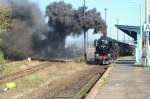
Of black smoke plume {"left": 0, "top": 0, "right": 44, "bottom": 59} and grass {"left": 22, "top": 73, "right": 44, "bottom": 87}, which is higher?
black smoke plume {"left": 0, "top": 0, "right": 44, "bottom": 59}

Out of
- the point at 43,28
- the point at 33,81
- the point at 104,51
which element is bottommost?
the point at 33,81

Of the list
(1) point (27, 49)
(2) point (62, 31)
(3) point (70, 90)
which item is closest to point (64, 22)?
(2) point (62, 31)

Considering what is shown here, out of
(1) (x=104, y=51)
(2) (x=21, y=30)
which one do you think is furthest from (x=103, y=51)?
(2) (x=21, y=30)

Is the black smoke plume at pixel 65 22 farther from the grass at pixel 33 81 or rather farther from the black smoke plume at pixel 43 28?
the grass at pixel 33 81

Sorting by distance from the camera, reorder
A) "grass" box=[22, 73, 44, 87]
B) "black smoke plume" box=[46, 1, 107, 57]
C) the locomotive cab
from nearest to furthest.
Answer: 1. "grass" box=[22, 73, 44, 87]
2. the locomotive cab
3. "black smoke plume" box=[46, 1, 107, 57]

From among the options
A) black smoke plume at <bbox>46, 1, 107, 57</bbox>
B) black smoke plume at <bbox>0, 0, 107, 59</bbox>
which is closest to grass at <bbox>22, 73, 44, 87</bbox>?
black smoke plume at <bbox>0, 0, 107, 59</bbox>

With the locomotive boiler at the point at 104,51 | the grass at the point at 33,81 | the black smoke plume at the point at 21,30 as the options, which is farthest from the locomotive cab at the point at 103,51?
the grass at the point at 33,81

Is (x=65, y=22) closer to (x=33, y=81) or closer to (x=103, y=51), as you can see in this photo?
(x=103, y=51)

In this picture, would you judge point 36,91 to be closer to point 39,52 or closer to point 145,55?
point 145,55

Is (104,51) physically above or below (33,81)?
above

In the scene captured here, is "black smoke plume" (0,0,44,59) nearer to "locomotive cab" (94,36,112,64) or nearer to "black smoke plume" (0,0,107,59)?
"black smoke plume" (0,0,107,59)

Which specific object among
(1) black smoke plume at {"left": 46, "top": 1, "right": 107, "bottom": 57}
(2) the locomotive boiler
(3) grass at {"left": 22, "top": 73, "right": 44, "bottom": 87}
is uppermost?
(1) black smoke plume at {"left": 46, "top": 1, "right": 107, "bottom": 57}

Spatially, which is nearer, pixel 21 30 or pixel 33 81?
pixel 33 81

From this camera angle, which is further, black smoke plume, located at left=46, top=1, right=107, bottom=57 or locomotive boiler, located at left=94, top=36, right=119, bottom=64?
black smoke plume, located at left=46, top=1, right=107, bottom=57
